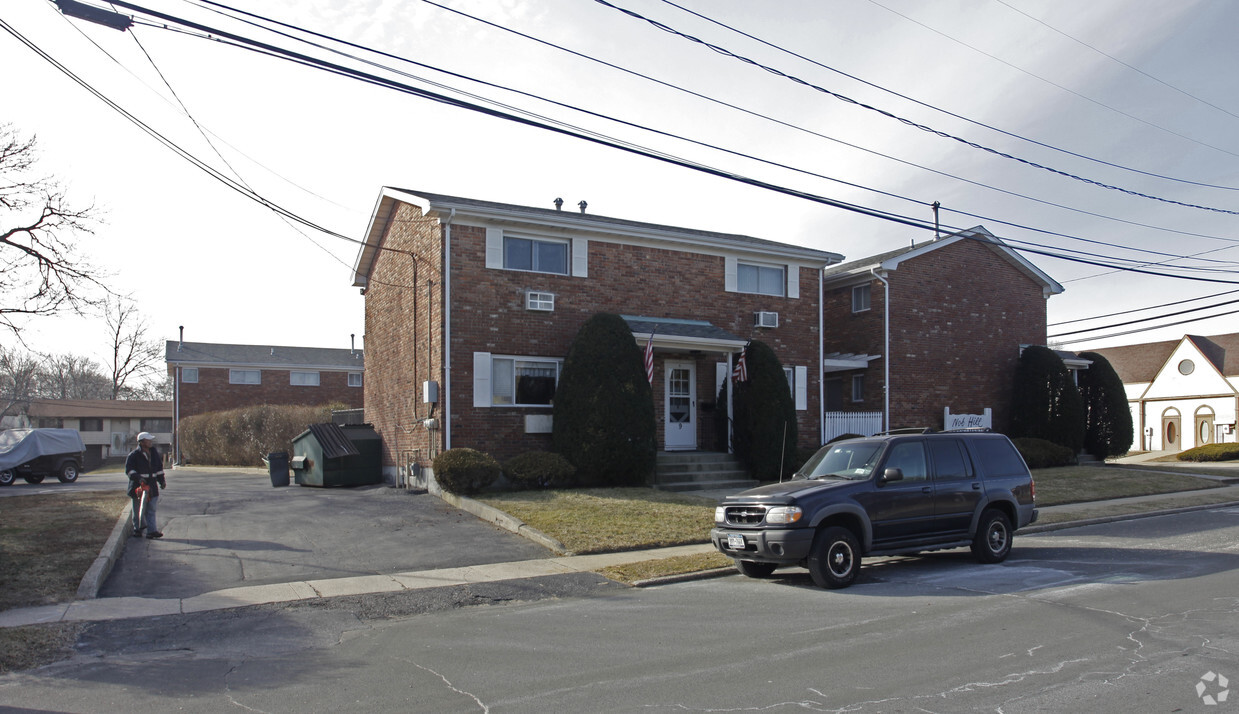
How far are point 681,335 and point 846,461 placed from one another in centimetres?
895

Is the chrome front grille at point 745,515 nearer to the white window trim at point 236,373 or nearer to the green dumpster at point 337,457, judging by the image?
the green dumpster at point 337,457

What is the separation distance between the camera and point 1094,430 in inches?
1094

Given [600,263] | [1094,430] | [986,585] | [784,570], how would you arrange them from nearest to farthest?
[986,585], [784,570], [600,263], [1094,430]

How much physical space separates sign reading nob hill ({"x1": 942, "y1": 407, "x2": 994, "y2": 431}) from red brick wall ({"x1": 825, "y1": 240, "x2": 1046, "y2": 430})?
0.17m

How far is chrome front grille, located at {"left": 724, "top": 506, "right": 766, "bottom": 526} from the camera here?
10008 mm

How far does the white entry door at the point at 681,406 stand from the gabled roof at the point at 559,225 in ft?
10.3

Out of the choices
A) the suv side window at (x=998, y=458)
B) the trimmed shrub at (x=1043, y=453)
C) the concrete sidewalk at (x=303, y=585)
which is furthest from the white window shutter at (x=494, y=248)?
the trimmed shrub at (x=1043, y=453)

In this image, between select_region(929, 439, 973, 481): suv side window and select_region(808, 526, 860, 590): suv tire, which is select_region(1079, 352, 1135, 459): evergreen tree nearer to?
select_region(929, 439, 973, 481): suv side window

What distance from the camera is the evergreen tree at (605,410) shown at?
1780 centimetres

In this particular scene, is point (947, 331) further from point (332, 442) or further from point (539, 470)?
point (332, 442)

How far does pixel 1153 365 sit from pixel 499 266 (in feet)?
155

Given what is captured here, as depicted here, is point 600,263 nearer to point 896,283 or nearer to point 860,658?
point 896,283

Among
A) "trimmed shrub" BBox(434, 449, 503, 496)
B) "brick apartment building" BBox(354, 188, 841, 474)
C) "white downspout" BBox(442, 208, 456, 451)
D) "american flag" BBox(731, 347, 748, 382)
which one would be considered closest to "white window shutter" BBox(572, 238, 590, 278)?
"brick apartment building" BBox(354, 188, 841, 474)

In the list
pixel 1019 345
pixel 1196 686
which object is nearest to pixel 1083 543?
pixel 1196 686
